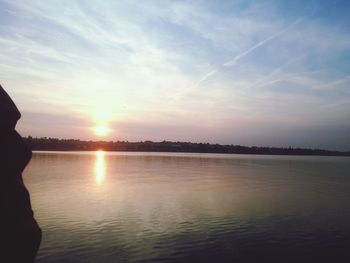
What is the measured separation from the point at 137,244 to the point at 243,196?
2857 cm

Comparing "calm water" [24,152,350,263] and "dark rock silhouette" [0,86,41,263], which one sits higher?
"dark rock silhouette" [0,86,41,263]

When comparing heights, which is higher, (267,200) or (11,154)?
(11,154)

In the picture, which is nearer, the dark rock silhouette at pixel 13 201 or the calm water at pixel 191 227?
the dark rock silhouette at pixel 13 201

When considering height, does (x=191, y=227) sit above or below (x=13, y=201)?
below

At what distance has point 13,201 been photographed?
50.2ft

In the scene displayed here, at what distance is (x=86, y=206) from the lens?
1576 inches

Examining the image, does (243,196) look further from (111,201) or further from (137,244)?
(137,244)

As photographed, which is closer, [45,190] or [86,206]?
[86,206]

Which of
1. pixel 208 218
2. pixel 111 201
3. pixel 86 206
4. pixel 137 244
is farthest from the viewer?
pixel 111 201

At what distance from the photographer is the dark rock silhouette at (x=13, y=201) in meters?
14.4

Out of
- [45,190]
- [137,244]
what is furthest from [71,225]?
[45,190]

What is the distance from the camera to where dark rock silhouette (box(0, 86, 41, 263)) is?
47.3 feet

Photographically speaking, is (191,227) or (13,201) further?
(191,227)

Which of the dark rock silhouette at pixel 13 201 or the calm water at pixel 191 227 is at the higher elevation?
the dark rock silhouette at pixel 13 201
